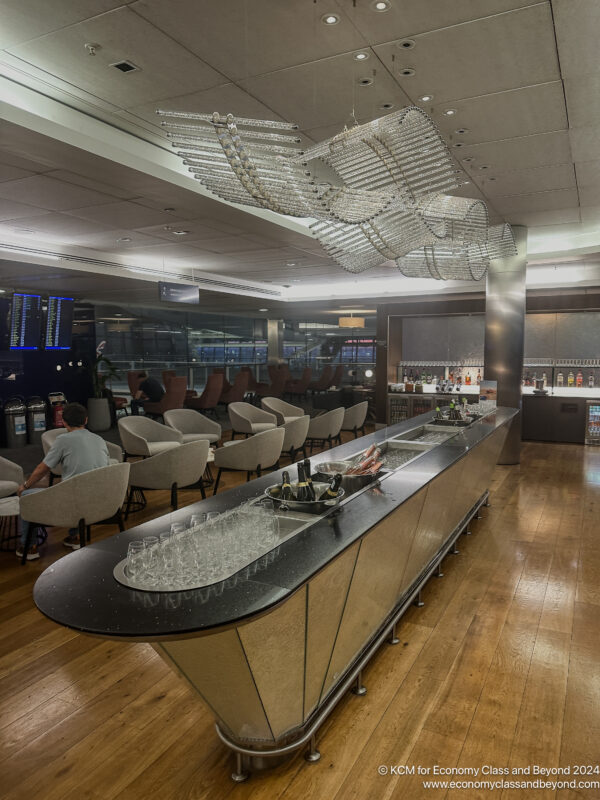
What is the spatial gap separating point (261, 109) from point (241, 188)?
1.82 metres

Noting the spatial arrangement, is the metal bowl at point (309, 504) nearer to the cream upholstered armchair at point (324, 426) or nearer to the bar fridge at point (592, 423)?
the cream upholstered armchair at point (324, 426)

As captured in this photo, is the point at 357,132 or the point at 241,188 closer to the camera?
the point at 357,132

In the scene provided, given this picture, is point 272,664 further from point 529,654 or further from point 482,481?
point 482,481

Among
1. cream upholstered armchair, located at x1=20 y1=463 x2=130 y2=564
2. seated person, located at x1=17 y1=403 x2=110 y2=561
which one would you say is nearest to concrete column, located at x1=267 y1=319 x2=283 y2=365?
seated person, located at x1=17 y1=403 x2=110 y2=561

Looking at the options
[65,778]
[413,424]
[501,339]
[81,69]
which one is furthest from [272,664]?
[501,339]

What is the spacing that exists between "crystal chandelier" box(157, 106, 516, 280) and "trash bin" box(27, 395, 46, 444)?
8628mm

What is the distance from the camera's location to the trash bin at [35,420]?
10.6 m

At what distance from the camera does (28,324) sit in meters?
10.3

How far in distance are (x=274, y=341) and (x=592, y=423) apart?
31.9 ft

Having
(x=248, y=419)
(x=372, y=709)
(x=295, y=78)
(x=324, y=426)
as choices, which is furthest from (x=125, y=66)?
(x=324, y=426)

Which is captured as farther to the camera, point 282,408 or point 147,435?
point 282,408

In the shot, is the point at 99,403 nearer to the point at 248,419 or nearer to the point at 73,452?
the point at 248,419

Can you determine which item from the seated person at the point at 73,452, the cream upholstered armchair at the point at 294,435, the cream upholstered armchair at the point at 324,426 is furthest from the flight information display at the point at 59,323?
the seated person at the point at 73,452

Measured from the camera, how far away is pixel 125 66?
11.4 ft
